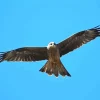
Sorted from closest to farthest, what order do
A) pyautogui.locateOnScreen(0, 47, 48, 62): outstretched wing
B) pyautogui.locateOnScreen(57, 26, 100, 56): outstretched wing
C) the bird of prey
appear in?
the bird of prey < pyautogui.locateOnScreen(57, 26, 100, 56): outstretched wing < pyautogui.locateOnScreen(0, 47, 48, 62): outstretched wing

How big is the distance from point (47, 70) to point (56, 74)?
0.31 meters

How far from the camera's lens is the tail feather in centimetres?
759

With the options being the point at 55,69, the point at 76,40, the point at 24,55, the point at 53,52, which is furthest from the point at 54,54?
the point at 24,55

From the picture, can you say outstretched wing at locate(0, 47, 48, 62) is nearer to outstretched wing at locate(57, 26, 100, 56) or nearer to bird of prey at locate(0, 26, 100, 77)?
bird of prey at locate(0, 26, 100, 77)

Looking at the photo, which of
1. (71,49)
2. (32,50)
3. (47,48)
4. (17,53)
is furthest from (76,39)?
(17,53)

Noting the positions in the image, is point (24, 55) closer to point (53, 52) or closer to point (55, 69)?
point (53, 52)

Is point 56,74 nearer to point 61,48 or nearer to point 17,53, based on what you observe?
point 61,48

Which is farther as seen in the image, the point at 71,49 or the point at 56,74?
the point at 71,49

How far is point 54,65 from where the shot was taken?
7746mm

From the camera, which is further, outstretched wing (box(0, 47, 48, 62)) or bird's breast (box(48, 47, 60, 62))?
outstretched wing (box(0, 47, 48, 62))

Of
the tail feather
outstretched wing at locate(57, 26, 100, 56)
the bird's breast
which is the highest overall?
outstretched wing at locate(57, 26, 100, 56)

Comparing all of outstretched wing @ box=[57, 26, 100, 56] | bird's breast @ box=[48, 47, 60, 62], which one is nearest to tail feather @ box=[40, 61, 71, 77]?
bird's breast @ box=[48, 47, 60, 62]

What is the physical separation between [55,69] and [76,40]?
4.13 feet

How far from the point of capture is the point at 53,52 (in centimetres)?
782
